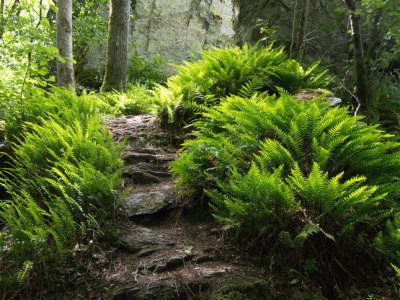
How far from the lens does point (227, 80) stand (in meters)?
5.76

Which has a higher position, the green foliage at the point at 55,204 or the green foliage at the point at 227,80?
the green foliage at the point at 227,80

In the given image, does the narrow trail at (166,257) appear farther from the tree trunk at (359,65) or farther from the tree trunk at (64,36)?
the tree trunk at (64,36)

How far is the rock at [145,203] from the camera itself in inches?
128

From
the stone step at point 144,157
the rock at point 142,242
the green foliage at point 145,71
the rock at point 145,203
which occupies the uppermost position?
the green foliage at point 145,71

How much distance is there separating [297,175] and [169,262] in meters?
1.25

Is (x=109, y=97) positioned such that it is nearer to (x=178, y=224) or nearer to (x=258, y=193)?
(x=178, y=224)

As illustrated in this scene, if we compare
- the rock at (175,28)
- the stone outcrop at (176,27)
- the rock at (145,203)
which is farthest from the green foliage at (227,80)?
the stone outcrop at (176,27)

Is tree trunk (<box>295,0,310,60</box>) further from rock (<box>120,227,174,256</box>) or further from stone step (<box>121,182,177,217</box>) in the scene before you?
rock (<box>120,227,174,256</box>)

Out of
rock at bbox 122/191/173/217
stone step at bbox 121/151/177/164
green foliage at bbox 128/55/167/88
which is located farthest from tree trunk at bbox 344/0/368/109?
green foliage at bbox 128/55/167/88

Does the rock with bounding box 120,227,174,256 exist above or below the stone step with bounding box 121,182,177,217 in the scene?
below

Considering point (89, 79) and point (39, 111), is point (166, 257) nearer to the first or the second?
point (39, 111)

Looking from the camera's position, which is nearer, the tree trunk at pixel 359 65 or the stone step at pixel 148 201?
the stone step at pixel 148 201

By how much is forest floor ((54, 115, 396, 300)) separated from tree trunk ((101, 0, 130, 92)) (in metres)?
5.41

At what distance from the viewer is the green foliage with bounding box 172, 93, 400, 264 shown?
2.38 m
